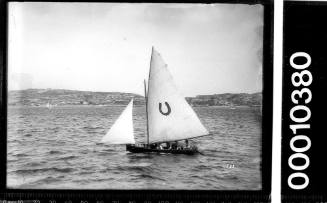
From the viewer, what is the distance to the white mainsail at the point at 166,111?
1.97 meters

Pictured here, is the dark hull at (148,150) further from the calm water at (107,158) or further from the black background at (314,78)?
the black background at (314,78)

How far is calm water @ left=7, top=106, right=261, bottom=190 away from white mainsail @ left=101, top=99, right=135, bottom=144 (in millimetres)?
26

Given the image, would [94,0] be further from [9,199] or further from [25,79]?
[9,199]

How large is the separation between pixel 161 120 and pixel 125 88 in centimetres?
23

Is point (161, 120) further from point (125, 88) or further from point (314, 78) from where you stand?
point (314, 78)

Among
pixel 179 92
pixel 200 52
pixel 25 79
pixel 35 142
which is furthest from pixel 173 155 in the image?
pixel 25 79

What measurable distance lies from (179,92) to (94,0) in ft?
1.83

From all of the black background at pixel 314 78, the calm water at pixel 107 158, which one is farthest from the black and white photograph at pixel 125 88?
the black background at pixel 314 78

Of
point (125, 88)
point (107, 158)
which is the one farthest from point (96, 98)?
point (107, 158)

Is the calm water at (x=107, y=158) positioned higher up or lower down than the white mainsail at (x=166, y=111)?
lower down

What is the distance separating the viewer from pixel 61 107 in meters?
2.00

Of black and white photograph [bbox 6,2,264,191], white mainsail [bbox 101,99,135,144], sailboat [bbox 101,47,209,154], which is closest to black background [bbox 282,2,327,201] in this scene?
black and white photograph [bbox 6,2,264,191]

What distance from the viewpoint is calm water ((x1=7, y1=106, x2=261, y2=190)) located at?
197 cm

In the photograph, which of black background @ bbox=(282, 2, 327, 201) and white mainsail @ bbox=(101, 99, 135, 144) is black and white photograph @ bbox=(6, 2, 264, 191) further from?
black background @ bbox=(282, 2, 327, 201)
